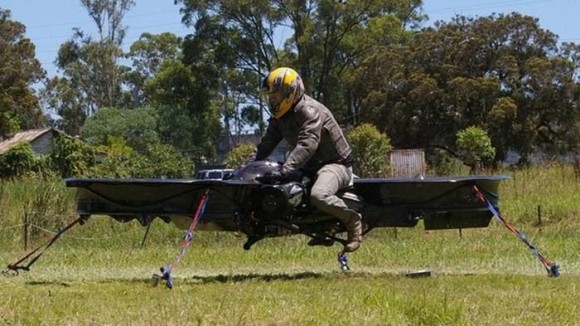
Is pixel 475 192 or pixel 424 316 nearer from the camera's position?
pixel 424 316

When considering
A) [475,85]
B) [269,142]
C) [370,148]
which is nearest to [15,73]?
[370,148]

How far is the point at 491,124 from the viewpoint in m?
47.3

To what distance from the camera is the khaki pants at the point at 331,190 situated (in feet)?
28.8

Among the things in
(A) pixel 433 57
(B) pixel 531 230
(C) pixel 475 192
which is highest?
(A) pixel 433 57

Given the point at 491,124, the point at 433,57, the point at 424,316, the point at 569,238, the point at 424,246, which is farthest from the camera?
the point at 433,57

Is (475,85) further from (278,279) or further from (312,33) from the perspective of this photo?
(278,279)

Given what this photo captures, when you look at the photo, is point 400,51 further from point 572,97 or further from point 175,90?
point 175,90

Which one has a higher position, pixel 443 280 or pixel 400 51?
pixel 400 51

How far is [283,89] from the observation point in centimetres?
896

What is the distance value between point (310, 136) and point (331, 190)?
1.78 ft

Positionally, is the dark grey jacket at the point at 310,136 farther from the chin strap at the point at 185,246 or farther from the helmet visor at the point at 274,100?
the chin strap at the point at 185,246

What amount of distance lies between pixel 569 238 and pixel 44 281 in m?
8.92

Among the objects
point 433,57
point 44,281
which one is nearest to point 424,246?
point 44,281

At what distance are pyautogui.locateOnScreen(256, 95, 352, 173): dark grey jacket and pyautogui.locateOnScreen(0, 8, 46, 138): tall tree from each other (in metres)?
41.0
